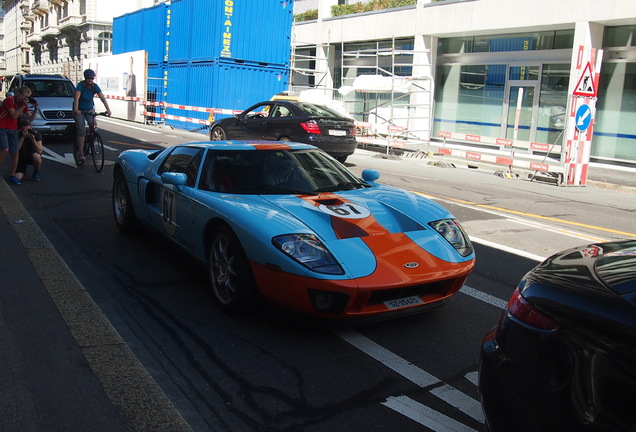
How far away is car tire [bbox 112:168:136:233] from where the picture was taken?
256 inches

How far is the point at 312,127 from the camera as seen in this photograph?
1352 centimetres

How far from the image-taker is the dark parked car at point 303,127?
44.4ft

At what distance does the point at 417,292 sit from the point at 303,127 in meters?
9.80

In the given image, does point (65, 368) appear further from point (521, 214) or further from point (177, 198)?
point (521, 214)

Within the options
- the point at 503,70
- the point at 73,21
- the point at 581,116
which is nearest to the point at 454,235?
the point at 581,116

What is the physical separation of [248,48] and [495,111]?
9.40 metres

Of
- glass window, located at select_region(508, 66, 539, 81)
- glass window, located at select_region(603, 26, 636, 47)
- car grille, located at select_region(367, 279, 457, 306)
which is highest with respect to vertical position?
glass window, located at select_region(603, 26, 636, 47)

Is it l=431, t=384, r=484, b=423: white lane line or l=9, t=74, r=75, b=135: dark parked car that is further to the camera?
l=9, t=74, r=75, b=135: dark parked car

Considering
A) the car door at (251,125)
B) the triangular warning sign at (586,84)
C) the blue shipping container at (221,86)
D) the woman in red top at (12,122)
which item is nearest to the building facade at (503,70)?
the triangular warning sign at (586,84)

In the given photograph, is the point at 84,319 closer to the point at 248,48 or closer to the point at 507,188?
the point at 507,188

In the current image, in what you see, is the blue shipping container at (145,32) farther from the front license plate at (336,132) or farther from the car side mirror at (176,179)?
the car side mirror at (176,179)

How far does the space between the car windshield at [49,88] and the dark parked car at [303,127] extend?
18.7 ft

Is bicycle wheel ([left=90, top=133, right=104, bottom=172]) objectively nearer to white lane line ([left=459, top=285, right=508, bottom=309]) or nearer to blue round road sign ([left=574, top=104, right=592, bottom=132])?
white lane line ([left=459, top=285, right=508, bottom=309])

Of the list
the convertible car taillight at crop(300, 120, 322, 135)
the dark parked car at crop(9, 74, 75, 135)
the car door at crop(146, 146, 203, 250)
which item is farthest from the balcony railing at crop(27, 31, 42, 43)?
the car door at crop(146, 146, 203, 250)
